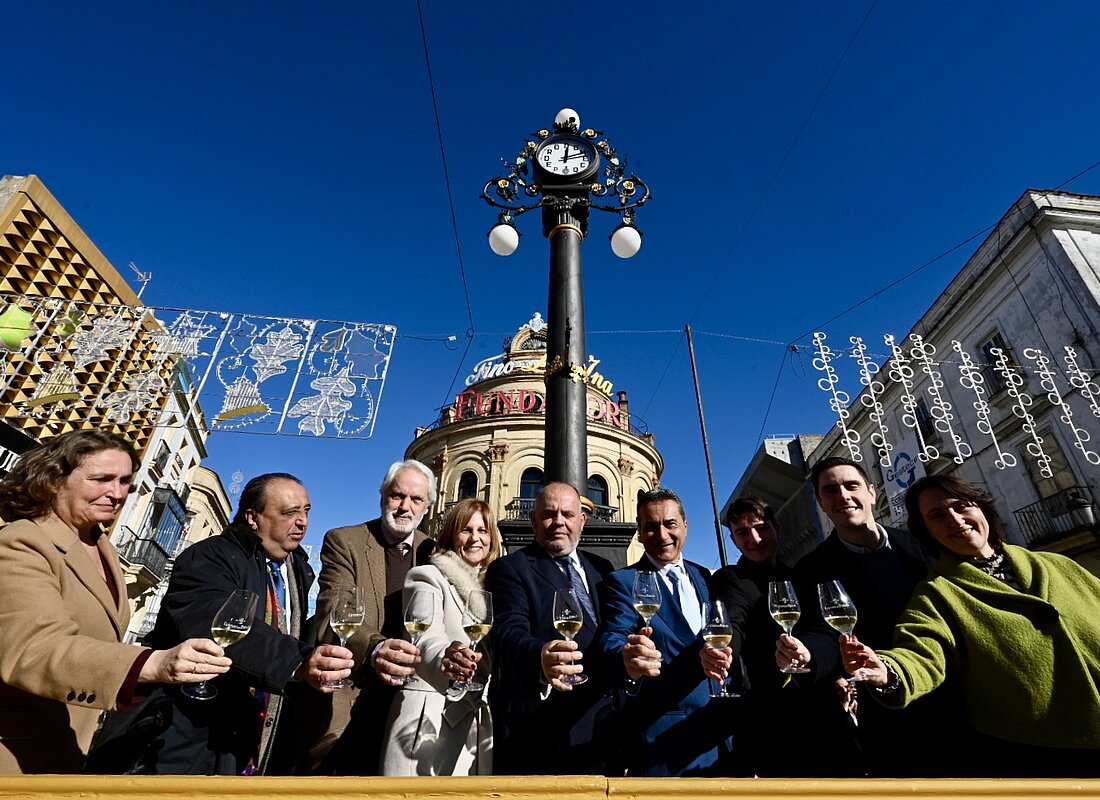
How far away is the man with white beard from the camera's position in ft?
8.13

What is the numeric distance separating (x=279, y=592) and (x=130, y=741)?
87cm

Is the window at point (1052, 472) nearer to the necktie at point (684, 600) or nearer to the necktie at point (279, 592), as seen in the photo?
the necktie at point (684, 600)

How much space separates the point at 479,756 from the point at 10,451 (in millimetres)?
10678

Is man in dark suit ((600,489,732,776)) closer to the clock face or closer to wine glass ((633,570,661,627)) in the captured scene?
wine glass ((633,570,661,627))

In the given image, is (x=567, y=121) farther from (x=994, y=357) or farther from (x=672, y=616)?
(x=994, y=357)

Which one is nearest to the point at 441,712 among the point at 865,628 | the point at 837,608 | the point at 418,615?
the point at 418,615

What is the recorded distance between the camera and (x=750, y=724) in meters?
2.65

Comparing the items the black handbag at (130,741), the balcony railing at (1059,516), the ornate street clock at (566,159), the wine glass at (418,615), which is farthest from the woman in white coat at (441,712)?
the balcony railing at (1059,516)

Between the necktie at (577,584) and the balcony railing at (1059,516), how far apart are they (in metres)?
15.0

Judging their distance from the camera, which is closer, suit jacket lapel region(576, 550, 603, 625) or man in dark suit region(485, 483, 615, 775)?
man in dark suit region(485, 483, 615, 775)

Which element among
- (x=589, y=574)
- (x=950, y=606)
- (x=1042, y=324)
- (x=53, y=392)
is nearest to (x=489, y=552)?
(x=589, y=574)

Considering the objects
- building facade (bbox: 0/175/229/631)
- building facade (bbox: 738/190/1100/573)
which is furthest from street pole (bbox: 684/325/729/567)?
building facade (bbox: 0/175/229/631)

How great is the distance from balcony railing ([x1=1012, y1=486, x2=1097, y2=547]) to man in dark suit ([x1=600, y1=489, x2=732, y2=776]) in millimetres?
14726

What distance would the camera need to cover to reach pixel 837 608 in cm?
228
